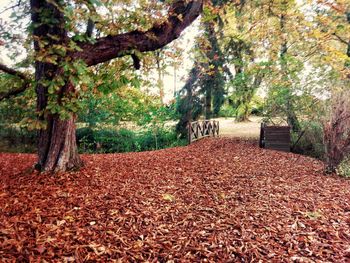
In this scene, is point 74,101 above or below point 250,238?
above

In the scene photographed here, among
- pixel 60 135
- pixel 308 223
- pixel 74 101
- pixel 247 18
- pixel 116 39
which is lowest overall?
pixel 308 223

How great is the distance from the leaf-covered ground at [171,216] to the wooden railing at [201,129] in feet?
18.1

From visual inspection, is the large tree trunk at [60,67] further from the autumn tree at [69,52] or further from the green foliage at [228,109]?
the green foliage at [228,109]

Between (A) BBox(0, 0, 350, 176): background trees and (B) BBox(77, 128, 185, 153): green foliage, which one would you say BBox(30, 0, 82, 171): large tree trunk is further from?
(B) BBox(77, 128, 185, 153): green foliage

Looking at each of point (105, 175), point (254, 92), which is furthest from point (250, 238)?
point (254, 92)

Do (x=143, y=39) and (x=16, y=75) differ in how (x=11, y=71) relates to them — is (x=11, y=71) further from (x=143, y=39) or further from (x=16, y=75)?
(x=143, y=39)

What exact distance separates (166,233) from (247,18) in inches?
283

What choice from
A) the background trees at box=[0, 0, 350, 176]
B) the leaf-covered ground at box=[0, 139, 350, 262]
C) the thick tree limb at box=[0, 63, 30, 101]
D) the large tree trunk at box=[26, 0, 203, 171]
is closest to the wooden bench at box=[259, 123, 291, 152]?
the background trees at box=[0, 0, 350, 176]

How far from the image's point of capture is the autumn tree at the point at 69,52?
12.0ft

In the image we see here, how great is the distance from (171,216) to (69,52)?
2.85m

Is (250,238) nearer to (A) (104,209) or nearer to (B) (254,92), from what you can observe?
(A) (104,209)

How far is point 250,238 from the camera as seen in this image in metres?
2.77

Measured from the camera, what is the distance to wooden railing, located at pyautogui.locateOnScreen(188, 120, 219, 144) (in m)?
10.5

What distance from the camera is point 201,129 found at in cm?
1152
